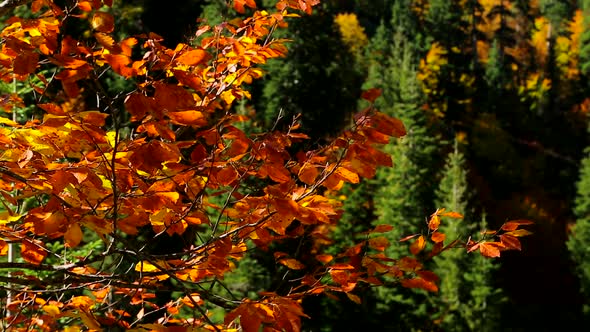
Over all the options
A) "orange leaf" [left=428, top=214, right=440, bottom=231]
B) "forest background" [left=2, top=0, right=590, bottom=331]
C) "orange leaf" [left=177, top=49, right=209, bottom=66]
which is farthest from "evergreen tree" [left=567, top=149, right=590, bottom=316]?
"orange leaf" [left=177, top=49, right=209, bottom=66]

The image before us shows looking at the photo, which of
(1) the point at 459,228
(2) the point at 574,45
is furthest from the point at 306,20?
(2) the point at 574,45

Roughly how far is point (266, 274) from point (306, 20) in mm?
12756

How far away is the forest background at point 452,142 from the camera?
22766mm

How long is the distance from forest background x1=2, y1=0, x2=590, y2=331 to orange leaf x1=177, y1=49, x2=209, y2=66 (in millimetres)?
1387

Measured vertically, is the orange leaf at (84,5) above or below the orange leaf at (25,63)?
above

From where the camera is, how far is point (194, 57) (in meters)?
2.00

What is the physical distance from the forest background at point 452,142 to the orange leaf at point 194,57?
1387 millimetres

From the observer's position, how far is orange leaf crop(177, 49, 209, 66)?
1976 millimetres

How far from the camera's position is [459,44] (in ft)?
154

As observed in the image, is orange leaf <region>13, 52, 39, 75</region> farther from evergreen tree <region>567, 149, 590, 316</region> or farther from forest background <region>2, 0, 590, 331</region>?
evergreen tree <region>567, 149, 590, 316</region>

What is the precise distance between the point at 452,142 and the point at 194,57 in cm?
3596

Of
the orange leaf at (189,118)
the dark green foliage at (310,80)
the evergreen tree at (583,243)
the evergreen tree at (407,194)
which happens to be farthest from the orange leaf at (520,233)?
the evergreen tree at (583,243)

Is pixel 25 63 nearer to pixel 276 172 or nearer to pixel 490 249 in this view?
pixel 276 172

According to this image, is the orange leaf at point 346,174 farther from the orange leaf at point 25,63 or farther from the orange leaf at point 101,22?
the orange leaf at point 25,63
